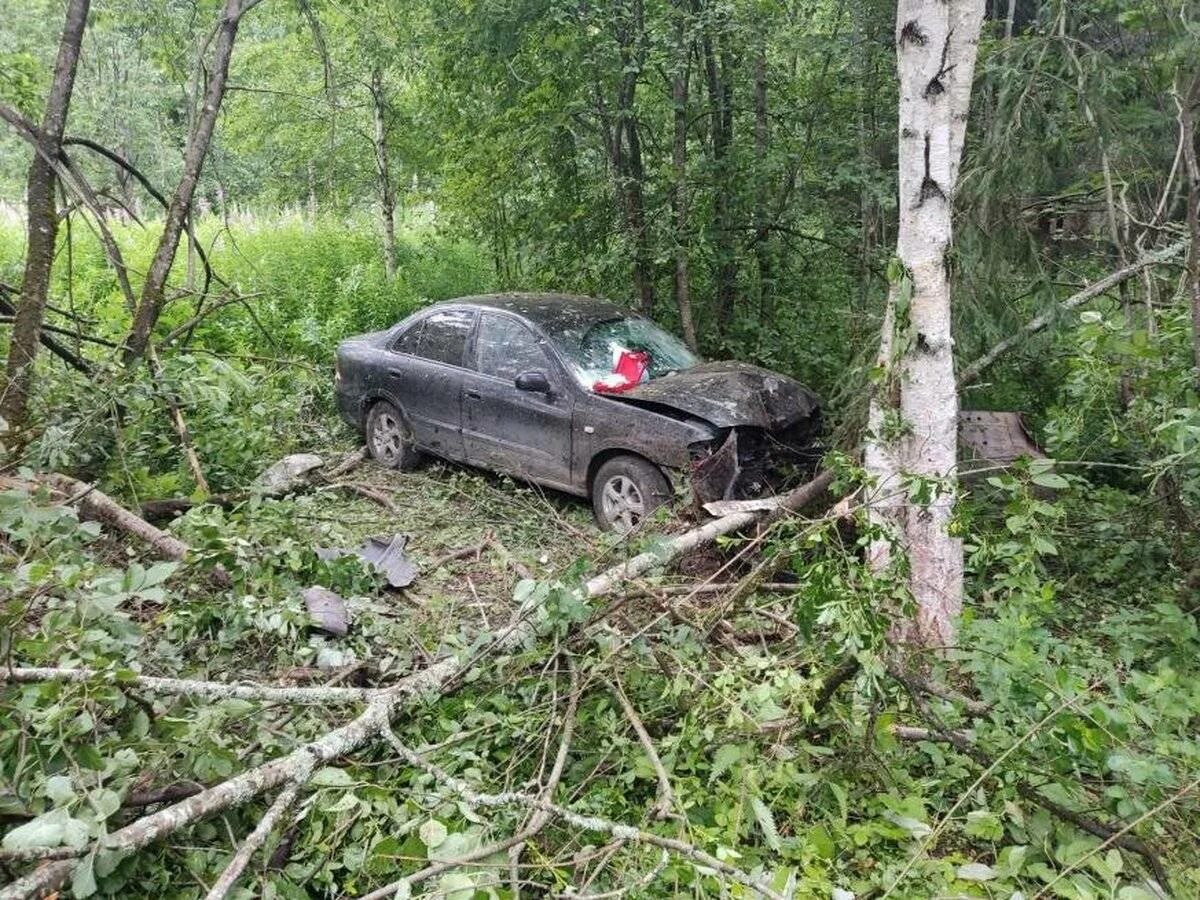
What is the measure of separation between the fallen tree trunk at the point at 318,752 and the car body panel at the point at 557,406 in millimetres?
1345

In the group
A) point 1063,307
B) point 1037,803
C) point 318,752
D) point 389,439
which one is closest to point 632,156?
point 389,439

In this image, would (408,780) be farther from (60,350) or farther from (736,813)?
(60,350)

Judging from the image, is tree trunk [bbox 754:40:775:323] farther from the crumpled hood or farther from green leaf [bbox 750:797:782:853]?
green leaf [bbox 750:797:782:853]

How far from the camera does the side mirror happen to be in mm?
5793

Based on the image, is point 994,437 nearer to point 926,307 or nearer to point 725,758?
point 926,307

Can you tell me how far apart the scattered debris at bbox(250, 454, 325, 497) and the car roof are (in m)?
1.73

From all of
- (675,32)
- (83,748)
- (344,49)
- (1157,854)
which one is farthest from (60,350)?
(344,49)

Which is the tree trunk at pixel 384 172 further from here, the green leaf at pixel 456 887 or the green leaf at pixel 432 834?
the green leaf at pixel 456 887

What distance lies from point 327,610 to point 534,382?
2.45m

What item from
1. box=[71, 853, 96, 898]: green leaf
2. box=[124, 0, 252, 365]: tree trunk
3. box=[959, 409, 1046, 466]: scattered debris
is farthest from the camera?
box=[124, 0, 252, 365]: tree trunk

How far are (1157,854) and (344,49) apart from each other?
1206cm

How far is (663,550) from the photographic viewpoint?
3455mm

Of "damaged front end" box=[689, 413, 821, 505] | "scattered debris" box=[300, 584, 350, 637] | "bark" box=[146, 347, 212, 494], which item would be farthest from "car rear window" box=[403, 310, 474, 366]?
"scattered debris" box=[300, 584, 350, 637]

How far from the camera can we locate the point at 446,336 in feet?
21.7
